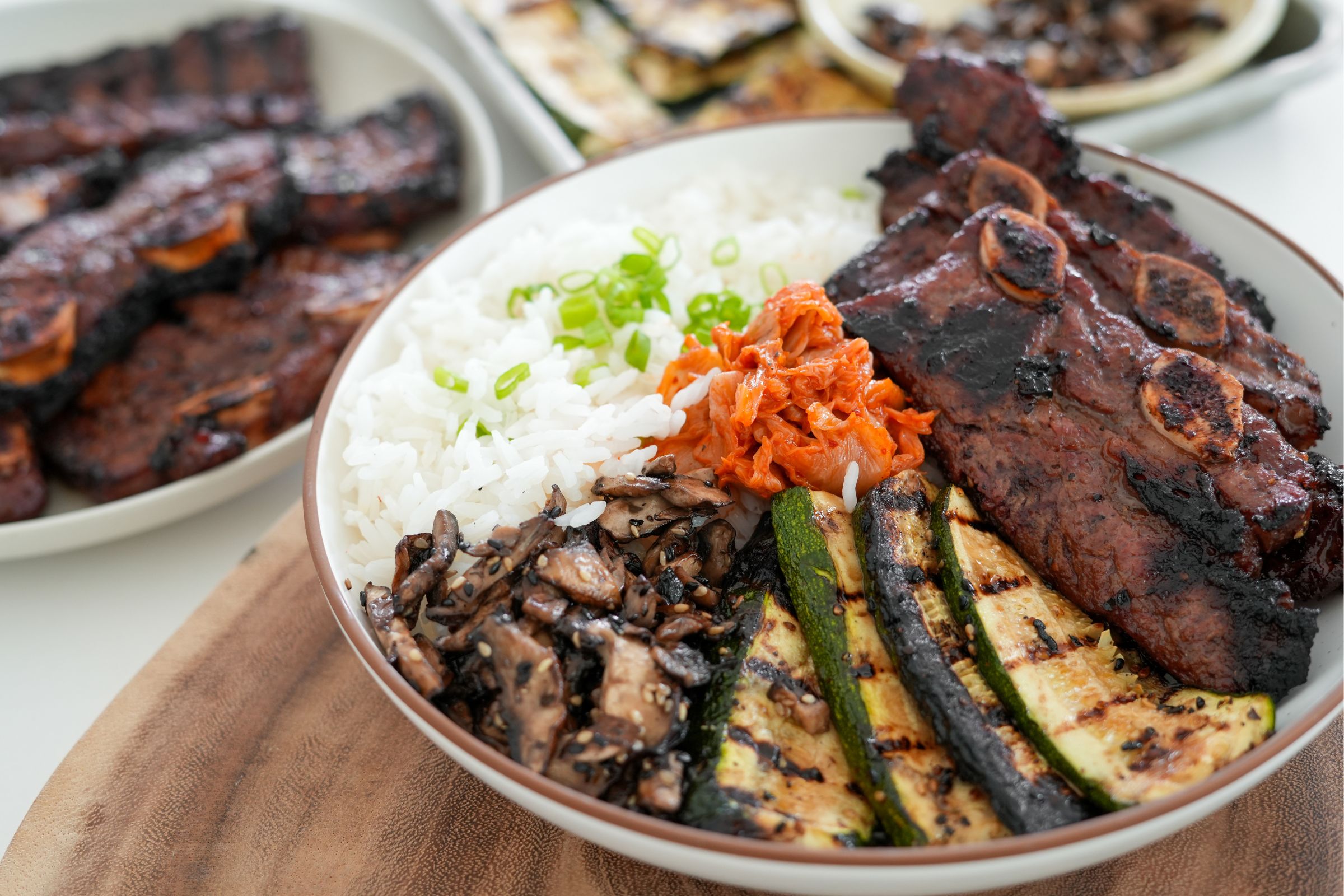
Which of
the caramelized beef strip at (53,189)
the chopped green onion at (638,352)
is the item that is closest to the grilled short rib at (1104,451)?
the chopped green onion at (638,352)

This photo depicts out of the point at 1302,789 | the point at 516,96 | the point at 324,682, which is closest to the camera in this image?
the point at 1302,789

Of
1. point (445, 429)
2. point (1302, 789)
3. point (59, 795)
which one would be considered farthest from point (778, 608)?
point (59, 795)

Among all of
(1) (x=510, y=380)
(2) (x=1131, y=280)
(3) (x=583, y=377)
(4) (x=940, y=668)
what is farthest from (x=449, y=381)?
(2) (x=1131, y=280)

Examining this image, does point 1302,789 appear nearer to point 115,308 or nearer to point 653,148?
point 653,148

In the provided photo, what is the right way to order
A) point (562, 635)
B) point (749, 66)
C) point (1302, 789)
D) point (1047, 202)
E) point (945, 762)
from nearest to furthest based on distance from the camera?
point (945, 762), point (562, 635), point (1302, 789), point (1047, 202), point (749, 66)

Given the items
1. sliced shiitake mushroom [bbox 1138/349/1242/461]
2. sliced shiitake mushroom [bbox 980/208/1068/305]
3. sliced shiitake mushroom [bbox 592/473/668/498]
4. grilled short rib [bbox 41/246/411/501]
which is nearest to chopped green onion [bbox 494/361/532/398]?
sliced shiitake mushroom [bbox 592/473/668/498]

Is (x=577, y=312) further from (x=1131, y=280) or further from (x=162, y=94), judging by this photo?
(x=162, y=94)
